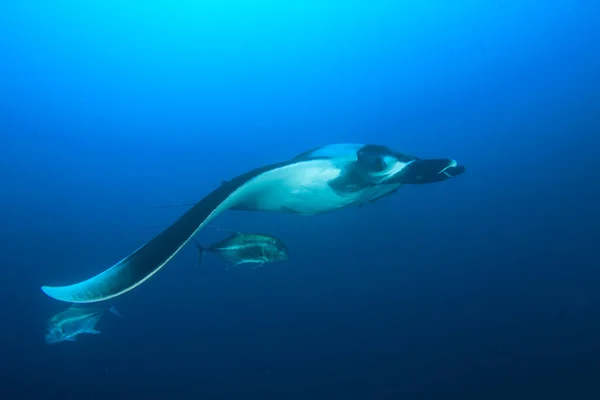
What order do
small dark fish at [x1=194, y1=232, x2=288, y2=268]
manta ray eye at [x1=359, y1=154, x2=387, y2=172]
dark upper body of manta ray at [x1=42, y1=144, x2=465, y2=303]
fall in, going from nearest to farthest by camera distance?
1. dark upper body of manta ray at [x1=42, y1=144, x2=465, y2=303]
2. manta ray eye at [x1=359, y1=154, x2=387, y2=172]
3. small dark fish at [x1=194, y1=232, x2=288, y2=268]

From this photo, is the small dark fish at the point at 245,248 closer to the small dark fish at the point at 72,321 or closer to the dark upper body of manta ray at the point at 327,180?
the dark upper body of manta ray at the point at 327,180

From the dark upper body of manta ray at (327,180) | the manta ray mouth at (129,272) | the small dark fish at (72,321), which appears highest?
the dark upper body of manta ray at (327,180)

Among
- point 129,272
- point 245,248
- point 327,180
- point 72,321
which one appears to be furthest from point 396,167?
point 72,321

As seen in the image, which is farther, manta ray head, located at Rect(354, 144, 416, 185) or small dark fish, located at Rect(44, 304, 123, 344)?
small dark fish, located at Rect(44, 304, 123, 344)

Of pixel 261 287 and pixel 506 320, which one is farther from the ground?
pixel 261 287

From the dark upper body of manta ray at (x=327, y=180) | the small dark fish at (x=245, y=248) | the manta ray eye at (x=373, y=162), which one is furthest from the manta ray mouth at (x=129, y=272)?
the small dark fish at (x=245, y=248)

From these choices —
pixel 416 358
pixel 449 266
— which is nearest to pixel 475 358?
pixel 416 358

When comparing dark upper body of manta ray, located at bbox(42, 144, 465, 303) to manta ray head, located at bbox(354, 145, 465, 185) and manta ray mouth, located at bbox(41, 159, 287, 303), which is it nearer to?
manta ray head, located at bbox(354, 145, 465, 185)

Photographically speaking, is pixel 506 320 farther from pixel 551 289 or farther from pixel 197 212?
pixel 197 212

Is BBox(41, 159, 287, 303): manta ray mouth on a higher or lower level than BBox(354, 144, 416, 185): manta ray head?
lower

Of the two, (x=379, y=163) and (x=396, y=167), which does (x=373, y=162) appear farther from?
(x=396, y=167)

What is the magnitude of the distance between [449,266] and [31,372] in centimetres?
1283

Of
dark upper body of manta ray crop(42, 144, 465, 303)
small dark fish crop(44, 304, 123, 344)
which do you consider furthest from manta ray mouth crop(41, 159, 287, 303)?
small dark fish crop(44, 304, 123, 344)

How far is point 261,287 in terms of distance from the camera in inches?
499
